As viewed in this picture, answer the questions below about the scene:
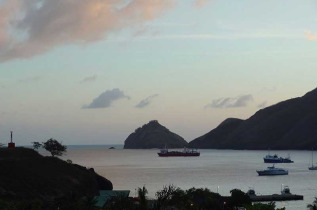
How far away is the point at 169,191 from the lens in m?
36.2

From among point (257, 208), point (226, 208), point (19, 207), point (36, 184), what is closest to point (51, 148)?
point (36, 184)

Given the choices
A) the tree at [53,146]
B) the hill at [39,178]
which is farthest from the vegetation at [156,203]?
the tree at [53,146]

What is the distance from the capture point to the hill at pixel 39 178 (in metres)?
118

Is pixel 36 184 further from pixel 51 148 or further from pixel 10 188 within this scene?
pixel 51 148

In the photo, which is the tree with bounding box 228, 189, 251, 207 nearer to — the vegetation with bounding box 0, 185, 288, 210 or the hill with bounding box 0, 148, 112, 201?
the vegetation with bounding box 0, 185, 288, 210

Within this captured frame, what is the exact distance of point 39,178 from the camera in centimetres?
13238

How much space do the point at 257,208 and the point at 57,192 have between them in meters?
83.8

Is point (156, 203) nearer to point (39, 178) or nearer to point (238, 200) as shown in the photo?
point (238, 200)

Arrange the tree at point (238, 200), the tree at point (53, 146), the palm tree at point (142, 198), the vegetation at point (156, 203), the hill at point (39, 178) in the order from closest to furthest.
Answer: the palm tree at point (142, 198), the vegetation at point (156, 203), the tree at point (238, 200), the hill at point (39, 178), the tree at point (53, 146)

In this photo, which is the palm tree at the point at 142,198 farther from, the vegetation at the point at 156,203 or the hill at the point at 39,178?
the hill at the point at 39,178

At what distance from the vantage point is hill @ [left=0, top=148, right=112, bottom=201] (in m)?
118

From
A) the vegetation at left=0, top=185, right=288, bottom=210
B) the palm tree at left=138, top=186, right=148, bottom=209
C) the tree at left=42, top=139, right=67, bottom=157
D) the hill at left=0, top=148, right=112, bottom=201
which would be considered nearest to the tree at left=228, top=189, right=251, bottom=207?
the vegetation at left=0, top=185, right=288, bottom=210

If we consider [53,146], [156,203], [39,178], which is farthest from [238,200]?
[53,146]

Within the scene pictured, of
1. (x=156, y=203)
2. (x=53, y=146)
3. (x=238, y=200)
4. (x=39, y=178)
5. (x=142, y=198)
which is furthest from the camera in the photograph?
(x=53, y=146)
